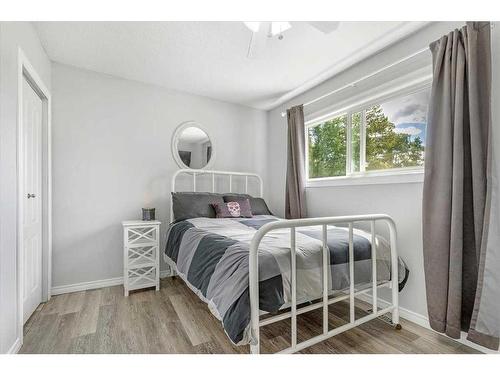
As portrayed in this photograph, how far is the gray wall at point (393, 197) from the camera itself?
1871mm

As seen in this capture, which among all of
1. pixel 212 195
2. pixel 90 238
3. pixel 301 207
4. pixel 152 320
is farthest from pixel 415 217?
pixel 90 238

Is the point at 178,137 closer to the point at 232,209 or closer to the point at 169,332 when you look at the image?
the point at 232,209

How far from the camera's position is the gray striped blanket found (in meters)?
1.19

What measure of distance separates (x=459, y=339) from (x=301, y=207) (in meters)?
1.74

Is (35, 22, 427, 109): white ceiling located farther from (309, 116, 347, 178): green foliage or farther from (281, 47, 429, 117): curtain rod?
(309, 116, 347, 178): green foliage

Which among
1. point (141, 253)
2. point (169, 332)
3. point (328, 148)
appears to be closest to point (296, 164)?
point (328, 148)

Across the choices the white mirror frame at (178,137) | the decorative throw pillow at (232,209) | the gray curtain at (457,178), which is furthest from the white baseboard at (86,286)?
the gray curtain at (457,178)

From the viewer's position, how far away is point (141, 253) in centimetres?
262

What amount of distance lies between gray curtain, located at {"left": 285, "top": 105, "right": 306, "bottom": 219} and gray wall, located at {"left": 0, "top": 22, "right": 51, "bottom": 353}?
8.27 ft

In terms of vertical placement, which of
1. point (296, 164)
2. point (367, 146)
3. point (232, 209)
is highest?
point (367, 146)

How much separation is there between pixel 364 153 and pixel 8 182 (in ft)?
9.09

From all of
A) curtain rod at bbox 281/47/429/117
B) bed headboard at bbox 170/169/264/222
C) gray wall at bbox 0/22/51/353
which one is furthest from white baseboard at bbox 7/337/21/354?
curtain rod at bbox 281/47/429/117

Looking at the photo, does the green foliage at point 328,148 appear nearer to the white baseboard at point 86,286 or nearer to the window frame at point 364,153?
the window frame at point 364,153

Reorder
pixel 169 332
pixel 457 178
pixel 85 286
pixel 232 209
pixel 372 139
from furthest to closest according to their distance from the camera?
pixel 232 209, pixel 85 286, pixel 372 139, pixel 169 332, pixel 457 178
